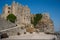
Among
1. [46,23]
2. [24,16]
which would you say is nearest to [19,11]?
[24,16]

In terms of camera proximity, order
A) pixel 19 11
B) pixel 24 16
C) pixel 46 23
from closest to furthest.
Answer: pixel 19 11
pixel 24 16
pixel 46 23

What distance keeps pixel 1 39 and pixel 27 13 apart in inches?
1726

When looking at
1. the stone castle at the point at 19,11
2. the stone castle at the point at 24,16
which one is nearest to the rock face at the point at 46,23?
the stone castle at the point at 24,16

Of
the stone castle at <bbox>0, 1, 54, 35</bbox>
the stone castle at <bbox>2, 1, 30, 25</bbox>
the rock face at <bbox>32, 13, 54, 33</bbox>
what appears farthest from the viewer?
the rock face at <bbox>32, 13, 54, 33</bbox>

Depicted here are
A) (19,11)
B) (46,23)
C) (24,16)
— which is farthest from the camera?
(46,23)

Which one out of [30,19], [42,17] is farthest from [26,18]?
[42,17]

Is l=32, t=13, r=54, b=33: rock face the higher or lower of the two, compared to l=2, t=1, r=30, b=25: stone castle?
lower

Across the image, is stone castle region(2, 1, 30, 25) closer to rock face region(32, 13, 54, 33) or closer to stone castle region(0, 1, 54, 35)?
stone castle region(0, 1, 54, 35)

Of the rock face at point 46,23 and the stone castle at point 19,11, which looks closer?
the stone castle at point 19,11

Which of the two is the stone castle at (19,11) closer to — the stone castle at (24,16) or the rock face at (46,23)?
the stone castle at (24,16)

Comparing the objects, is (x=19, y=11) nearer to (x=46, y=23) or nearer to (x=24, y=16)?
(x=24, y=16)

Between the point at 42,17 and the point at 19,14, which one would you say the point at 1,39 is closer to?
the point at 19,14

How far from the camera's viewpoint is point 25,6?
5216 cm

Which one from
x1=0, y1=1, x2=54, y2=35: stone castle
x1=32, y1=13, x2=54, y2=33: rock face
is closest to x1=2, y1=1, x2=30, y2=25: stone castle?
x1=0, y1=1, x2=54, y2=35: stone castle
